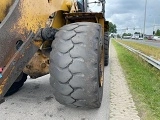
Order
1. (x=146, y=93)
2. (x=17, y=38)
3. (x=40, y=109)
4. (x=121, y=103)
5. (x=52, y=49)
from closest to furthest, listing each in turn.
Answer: (x=17, y=38) < (x=52, y=49) < (x=40, y=109) < (x=121, y=103) < (x=146, y=93)

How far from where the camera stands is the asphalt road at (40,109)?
12.7 feet

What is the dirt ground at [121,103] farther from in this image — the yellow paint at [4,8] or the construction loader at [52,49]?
the yellow paint at [4,8]

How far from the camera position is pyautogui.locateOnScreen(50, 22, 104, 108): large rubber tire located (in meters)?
3.19

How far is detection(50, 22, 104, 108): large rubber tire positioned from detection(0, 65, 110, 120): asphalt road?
22.9 inches

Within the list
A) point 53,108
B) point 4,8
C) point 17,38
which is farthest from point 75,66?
point 53,108

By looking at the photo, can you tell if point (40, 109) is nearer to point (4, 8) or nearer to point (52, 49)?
point (52, 49)

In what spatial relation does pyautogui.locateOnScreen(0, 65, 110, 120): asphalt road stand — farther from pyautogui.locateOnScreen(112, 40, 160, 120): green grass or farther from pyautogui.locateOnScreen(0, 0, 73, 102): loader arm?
pyautogui.locateOnScreen(0, 0, 73, 102): loader arm

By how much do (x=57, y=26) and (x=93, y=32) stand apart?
85 cm

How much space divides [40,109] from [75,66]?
1.38 m

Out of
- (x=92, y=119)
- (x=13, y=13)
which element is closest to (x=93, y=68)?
(x=92, y=119)

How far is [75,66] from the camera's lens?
10.4 feet

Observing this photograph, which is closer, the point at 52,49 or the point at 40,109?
the point at 52,49

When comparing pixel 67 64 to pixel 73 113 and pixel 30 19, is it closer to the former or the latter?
pixel 30 19

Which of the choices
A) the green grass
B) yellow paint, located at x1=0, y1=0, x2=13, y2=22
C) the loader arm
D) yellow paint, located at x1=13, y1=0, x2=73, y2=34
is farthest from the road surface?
yellow paint, located at x1=0, y1=0, x2=13, y2=22
